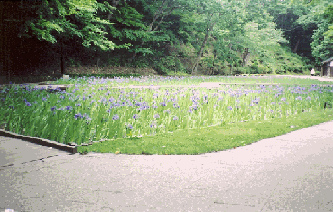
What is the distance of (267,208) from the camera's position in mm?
2943

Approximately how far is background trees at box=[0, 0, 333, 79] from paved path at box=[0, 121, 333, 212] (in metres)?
8.95

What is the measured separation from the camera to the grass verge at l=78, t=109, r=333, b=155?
482 cm

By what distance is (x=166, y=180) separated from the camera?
361cm

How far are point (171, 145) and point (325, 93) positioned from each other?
9717 mm

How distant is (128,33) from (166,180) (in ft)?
72.0

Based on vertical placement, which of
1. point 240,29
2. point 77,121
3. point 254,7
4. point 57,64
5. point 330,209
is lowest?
point 330,209

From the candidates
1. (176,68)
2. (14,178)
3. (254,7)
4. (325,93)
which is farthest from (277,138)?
(254,7)

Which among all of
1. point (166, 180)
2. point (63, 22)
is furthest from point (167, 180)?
point (63, 22)

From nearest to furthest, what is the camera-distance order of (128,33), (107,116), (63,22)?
(107,116)
(63,22)
(128,33)

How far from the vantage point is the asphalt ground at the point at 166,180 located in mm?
2990

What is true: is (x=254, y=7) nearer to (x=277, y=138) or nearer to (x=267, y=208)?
(x=277, y=138)

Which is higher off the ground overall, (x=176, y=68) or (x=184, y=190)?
(x=176, y=68)

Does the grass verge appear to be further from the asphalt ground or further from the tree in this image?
the tree

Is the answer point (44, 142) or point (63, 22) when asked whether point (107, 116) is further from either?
point (63, 22)
